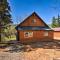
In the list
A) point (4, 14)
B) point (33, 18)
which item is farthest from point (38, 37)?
point (4, 14)

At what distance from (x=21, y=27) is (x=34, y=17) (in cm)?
354

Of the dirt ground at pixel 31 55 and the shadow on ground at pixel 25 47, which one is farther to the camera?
the shadow on ground at pixel 25 47

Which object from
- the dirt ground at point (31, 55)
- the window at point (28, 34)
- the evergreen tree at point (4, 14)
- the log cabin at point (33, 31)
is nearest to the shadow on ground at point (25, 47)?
the dirt ground at point (31, 55)

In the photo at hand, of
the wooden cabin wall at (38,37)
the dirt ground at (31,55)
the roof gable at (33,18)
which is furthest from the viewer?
the roof gable at (33,18)

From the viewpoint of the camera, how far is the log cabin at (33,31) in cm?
3353

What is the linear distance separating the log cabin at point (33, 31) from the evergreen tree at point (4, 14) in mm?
3106

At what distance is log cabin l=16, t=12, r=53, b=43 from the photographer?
3353 centimetres

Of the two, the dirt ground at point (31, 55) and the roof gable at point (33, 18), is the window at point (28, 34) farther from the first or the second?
the dirt ground at point (31, 55)

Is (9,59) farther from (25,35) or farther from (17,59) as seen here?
(25,35)

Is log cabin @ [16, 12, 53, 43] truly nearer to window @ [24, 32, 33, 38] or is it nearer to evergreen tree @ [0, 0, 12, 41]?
window @ [24, 32, 33, 38]

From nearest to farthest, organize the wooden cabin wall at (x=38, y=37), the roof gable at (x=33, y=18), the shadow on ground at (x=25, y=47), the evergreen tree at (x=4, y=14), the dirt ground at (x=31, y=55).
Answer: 1. the dirt ground at (x=31, y=55)
2. the shadow on ground at (x=25, y=47)
3. the evergreen tree at (x=4, y=14)
4. the wooden cabin wall at (x=38, y=37)
5. the roof gable at (x=33, y=18)

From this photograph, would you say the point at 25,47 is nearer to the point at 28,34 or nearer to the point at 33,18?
the point at 28,34

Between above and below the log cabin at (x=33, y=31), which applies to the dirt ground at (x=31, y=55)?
below

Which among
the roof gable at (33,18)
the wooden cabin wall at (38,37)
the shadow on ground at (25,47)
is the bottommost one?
the shadow on ground at (25,47)
